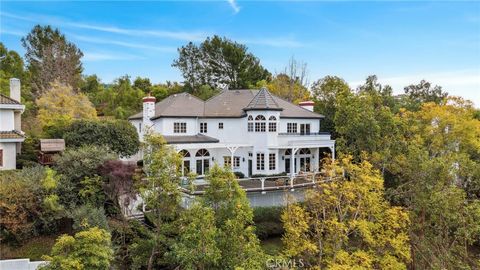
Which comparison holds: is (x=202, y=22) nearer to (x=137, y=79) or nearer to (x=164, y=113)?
(x=164, y=113)

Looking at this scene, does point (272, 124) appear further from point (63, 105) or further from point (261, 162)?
point (63, 105)

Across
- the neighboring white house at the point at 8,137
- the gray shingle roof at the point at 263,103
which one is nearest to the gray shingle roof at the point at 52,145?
the neighboring white house at the point at 8,137

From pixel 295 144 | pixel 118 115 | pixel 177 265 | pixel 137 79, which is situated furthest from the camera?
pixel 137 79

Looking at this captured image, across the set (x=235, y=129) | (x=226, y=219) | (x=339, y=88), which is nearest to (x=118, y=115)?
(x=235, y=129)

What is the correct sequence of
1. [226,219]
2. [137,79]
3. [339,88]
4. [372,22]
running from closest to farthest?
[226,219]
[372,22]
[339,88]
[137,79]

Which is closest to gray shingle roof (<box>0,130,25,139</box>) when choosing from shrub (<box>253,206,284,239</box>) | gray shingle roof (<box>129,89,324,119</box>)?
gray shingle roof (<box>129,89,324,119</box>)

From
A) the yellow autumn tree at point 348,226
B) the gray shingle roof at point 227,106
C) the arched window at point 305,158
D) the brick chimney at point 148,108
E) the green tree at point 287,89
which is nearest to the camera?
the yellow autumn tree at point 348,226

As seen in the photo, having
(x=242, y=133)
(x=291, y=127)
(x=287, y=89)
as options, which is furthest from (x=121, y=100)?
(x=291, y=127)

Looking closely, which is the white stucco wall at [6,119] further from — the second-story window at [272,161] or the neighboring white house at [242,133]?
the second-story window at [272,161]
